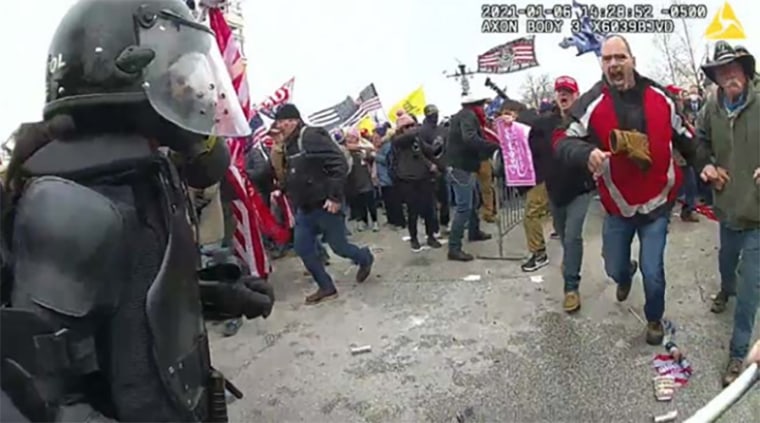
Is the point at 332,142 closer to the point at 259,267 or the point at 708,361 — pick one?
the point at 259,267

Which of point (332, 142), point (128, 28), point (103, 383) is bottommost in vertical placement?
point (332, 142)

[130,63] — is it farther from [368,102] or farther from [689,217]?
[368,102]

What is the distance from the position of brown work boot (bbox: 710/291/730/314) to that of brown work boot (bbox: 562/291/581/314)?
0.93 meters

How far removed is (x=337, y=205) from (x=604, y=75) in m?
2.64

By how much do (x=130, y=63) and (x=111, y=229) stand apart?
40 cm

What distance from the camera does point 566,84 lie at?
235 inches

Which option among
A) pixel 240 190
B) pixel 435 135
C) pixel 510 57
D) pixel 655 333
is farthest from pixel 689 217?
pixel 510 57

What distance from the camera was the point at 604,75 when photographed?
182 inches

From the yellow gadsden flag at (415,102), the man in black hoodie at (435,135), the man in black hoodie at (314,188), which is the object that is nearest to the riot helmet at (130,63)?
the man in black hoodie at (314,188)

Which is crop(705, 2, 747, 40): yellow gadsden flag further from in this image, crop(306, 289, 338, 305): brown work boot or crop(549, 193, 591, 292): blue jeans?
crop(306, 289, 338, 305): brown work boot

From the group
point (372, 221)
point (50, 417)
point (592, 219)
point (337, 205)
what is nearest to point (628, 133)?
point (337, 205)

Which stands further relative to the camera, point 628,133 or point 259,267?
point 259,267

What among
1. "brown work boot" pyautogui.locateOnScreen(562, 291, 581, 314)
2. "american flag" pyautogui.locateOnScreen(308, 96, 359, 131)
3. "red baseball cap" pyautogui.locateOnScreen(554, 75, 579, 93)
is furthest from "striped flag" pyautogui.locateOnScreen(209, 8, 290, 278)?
"american flag" pyautogui.locateOnScreen(308, 96, 359, 131)

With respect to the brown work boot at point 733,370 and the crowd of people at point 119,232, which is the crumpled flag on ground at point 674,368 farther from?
the crowd of people at point 119,232
